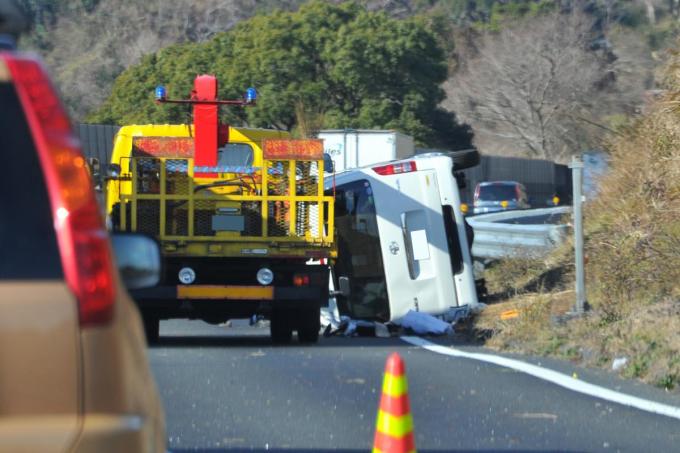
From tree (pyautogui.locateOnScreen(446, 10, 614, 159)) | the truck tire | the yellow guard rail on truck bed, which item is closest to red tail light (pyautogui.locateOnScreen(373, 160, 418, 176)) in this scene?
the truck tire

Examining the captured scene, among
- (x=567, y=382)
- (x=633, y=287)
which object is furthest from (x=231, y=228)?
(x=567, y=382)

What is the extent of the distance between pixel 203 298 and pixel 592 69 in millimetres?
49396

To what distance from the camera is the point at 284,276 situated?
14.1 meters

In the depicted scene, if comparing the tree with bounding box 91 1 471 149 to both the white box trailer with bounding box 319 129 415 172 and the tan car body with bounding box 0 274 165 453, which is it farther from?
the tan car body with bounding box 0 274 165 453

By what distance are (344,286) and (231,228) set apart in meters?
3.24

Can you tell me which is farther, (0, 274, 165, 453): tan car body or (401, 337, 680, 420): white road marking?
(401, 337, 680, 420): white road marking

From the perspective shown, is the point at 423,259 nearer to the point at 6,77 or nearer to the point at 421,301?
the point at 421,301

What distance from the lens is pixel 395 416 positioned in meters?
5.65

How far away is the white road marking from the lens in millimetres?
9289

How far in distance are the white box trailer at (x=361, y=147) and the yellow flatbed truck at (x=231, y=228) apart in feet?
43.4

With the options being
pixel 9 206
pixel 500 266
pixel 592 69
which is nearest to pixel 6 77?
pixel 9 206

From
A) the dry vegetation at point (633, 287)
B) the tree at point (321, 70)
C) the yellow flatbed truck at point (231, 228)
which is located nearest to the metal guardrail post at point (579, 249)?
the dry vegetation at point (633, 287)

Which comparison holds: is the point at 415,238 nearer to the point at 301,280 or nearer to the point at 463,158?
the point at 463,158

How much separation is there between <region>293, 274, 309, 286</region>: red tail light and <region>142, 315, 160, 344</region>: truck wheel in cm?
161
